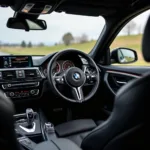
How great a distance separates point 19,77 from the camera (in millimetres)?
3420

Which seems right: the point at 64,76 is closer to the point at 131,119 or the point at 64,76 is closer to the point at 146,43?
the point at 146,43

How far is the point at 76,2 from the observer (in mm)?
3676

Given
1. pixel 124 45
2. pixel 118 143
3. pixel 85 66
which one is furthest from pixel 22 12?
pixel 118 143

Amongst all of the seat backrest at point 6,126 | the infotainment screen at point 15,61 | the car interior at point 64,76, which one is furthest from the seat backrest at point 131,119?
the infotainment screen at point 15,61

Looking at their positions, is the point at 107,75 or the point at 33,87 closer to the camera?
the point at 33,87

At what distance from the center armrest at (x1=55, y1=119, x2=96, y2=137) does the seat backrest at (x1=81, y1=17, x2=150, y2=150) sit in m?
1.56

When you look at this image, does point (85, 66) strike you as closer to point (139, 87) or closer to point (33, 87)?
point (33, 87)

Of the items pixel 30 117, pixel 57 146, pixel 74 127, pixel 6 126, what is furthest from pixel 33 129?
pixel 6 126

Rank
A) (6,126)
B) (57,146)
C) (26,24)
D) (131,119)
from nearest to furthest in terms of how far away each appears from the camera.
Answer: (6,126), (131,119), (57,146), (26,24)

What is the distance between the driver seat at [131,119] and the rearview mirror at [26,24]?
191cm

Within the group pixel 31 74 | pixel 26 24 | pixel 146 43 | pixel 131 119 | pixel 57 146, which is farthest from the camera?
pixel 31 74

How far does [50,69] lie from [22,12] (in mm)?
688

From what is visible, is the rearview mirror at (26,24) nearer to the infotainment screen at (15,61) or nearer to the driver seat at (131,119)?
the infotainment screen at (15,61)

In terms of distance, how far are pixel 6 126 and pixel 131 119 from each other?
0.62 meters
